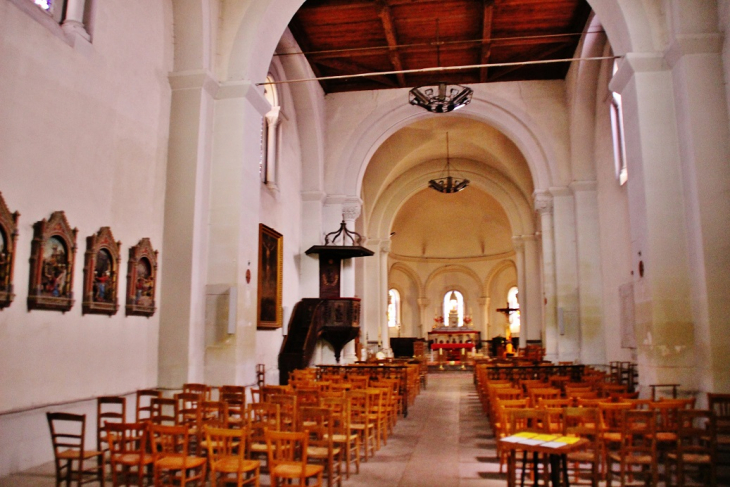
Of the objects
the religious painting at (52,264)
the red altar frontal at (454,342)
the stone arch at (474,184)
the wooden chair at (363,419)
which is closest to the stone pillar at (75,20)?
the religious painting at (52,264)

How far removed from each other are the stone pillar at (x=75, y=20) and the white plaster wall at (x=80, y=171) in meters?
0.21

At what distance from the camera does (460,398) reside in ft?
46.7

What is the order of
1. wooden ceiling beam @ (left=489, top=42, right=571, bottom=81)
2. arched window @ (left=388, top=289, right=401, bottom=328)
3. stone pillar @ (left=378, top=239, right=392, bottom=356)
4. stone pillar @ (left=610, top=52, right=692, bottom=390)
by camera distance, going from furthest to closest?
arched window @ (left=388, top=289, right=401, bottom=328) < stone pillar @ (left=378, top=239, right=392, bottom=356) < wooden ceiling beam @ (left=489, top=42, right=571, bottom=81) < stone pillar @ (left=610, top=52, right=692, bottom=390)

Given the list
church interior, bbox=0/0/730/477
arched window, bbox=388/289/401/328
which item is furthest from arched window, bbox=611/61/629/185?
arched window, bbox=388/289/401/328

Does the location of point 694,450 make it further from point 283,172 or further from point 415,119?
point 415,119

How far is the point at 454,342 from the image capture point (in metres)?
27.1

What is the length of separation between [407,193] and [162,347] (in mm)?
16465

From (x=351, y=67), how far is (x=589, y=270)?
8238 mm

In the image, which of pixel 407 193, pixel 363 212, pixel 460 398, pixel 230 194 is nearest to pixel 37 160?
pixel 230 194

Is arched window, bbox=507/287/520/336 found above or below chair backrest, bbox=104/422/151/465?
above

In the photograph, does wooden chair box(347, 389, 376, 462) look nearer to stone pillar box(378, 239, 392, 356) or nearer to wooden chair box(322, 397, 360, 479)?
wooden chair box(322, 397, 360, 479)

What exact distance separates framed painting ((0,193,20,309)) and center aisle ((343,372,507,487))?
3.83m

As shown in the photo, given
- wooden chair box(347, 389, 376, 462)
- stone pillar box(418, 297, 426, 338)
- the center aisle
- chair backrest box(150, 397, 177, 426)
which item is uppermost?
stone pillar box(418, 297, 426, 338)

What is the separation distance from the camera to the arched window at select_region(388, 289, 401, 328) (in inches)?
1280
